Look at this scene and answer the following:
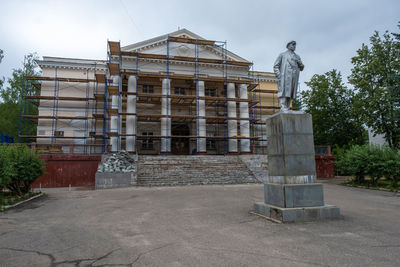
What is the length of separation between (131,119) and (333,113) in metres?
22.9

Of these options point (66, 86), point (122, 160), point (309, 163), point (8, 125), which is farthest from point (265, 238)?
point (8, 125)

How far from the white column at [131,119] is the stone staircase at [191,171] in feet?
15.2

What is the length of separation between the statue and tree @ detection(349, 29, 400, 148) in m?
19.4

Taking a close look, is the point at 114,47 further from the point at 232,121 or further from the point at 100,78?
the point at 232,121

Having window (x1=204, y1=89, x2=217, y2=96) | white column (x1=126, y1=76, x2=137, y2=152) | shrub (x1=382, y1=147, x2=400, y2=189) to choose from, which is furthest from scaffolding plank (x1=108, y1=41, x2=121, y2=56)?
shrub (x1=382, y1=147, x2=400, y2=189)

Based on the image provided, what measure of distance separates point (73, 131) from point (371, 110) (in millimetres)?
28838

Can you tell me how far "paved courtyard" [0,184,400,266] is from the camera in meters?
3.67

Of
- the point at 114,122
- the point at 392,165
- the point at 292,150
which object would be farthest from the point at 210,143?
the point at 292,150

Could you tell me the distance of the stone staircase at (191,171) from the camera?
647 inches

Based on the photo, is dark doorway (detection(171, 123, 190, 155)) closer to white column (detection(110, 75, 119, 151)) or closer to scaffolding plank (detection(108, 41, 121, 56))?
white column (detection(110, 75, 119, 151))

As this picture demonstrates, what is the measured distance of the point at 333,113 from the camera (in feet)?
98.3

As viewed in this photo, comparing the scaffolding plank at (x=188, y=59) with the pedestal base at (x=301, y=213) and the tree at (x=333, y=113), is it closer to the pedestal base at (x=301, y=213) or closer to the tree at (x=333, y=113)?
the tree at (x=333, y=113)

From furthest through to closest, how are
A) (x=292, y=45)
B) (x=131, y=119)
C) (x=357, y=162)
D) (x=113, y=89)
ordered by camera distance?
(x=131, y=119), (x=113, y=89), (x=357, y=162), (x=292, y=45)

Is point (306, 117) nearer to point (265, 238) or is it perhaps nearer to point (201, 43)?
point (265, 238)
